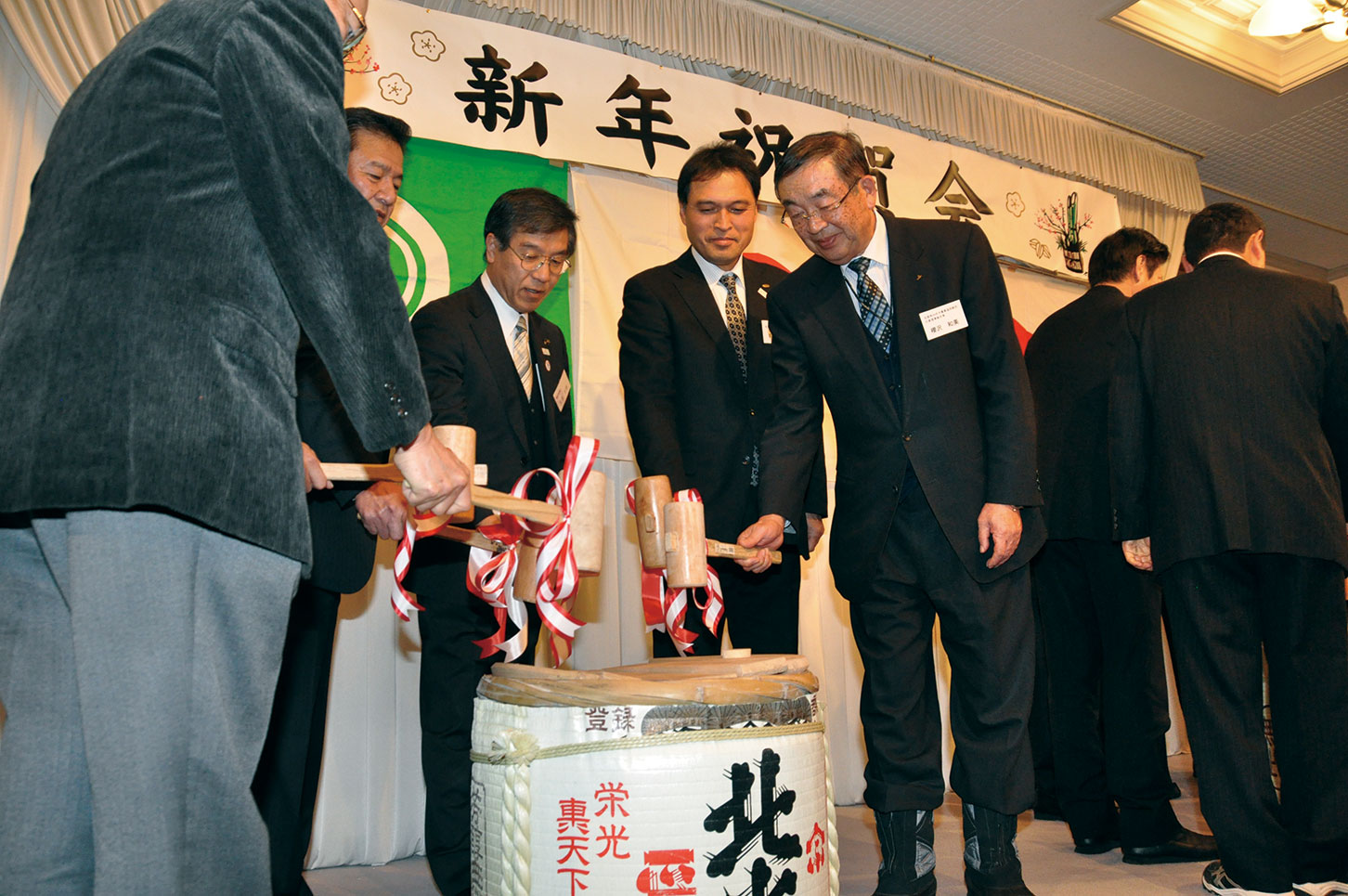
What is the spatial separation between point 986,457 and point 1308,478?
838 millimetres

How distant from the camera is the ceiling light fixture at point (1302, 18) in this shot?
4.28m

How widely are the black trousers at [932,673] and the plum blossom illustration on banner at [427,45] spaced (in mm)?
2532

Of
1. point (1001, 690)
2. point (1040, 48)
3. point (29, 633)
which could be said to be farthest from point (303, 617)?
point (1040, 48)

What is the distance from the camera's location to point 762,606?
2746mm

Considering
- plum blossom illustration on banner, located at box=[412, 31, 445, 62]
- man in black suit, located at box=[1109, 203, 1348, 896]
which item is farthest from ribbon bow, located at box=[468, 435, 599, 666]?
plum blossom illustration on banner, located at box=[412, 31, 445, 62]

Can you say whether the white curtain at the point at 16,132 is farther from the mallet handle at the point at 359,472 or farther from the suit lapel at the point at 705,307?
the suit lapel at the point at 705,307

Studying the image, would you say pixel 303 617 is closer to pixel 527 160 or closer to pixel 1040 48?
pixel 527 160

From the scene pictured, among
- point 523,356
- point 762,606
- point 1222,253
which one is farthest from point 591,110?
point 1222,253

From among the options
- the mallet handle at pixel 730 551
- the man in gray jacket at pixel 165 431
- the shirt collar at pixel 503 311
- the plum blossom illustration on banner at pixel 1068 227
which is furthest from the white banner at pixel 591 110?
the man in gray jacket at pixel 165 431

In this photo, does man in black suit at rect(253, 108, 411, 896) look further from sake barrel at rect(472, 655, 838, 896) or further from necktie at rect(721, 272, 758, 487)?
necktie at rect(721, 272, 758, 487)

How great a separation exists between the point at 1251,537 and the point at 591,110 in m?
2.84

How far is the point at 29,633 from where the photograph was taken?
3.83ft

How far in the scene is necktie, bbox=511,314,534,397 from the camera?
9.13 feet

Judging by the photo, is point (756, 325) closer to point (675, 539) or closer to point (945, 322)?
point (945, 322)
